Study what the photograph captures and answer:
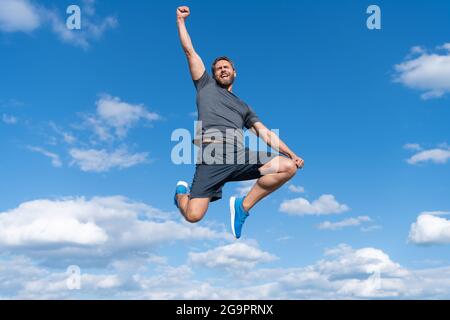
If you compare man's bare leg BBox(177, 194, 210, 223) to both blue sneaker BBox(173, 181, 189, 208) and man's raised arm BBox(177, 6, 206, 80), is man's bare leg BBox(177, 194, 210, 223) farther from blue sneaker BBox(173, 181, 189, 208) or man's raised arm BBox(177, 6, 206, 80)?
man's raised arm BBox(177, 6, 206, 80)

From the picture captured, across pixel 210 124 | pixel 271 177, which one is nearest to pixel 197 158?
pixel 210 124

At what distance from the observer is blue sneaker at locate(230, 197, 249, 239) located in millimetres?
7973

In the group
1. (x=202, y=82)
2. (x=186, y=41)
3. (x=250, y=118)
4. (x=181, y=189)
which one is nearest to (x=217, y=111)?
(x=202, y=82)

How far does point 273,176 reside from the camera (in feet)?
24.8

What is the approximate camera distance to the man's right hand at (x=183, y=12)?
25.1ft

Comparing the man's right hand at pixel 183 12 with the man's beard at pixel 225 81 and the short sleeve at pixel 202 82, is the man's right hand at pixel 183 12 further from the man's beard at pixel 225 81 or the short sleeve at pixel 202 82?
the man's beard at pixel 225 81

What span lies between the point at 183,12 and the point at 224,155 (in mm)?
2269

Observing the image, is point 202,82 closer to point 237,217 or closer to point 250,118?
point 250,118

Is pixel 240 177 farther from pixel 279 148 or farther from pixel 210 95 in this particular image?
pixel 210 95

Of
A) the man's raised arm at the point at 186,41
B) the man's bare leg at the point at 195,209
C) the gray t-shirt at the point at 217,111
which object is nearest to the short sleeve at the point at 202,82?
the gray t-shirt at the point at 217,111

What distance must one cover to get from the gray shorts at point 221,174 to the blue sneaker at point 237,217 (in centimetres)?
43

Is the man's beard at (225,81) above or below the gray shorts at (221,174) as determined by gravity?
above

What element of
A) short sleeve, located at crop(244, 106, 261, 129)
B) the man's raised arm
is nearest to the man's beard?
the man's raised arm
